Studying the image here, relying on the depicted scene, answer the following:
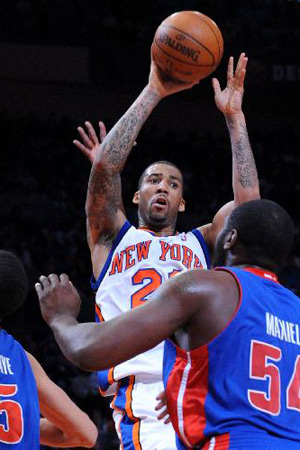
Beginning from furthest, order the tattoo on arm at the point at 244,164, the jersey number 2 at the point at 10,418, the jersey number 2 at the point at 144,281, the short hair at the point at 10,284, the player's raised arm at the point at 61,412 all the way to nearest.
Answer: the tattoo on arm at the point at 244,164 → the jersey number 2 at the point at 144,281 → the player's raised arm at the point at 61,412 → the short hair at the point at 10,284 → the jersey number 2 at the point at 10,418

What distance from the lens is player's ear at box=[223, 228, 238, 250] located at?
2.76 m

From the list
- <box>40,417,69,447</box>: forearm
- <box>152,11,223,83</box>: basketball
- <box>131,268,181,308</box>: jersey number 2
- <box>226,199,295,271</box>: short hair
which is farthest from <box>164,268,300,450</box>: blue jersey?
<box>152,11,223,83</box>: basketball

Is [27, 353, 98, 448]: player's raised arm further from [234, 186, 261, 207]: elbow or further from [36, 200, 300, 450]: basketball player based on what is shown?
[234, 186, 261, 207]: elbow

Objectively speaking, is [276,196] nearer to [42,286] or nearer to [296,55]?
[296,55]

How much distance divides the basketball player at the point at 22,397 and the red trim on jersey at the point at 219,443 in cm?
97

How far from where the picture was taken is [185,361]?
264 cm

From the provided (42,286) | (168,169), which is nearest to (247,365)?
(42,286)

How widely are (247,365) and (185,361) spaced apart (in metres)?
0.22

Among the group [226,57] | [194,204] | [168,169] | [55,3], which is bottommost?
[194,204]

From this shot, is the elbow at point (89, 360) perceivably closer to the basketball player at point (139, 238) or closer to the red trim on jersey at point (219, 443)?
the red trim on jersey at point (219, 443)

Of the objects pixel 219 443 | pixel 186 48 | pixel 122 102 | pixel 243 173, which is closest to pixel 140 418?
pixel 243 173

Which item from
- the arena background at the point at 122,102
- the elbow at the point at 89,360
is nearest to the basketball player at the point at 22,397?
the elbow at the point at 89,360

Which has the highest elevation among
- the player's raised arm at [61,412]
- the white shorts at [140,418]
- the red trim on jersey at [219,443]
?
the red trim on jersey at [219,443]

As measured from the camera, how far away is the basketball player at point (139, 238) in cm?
421
